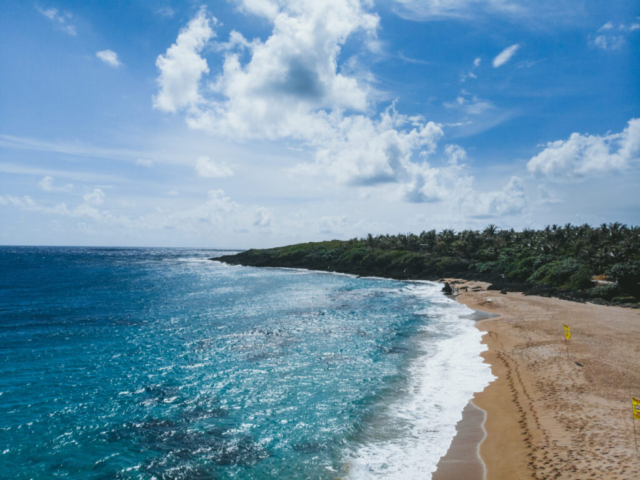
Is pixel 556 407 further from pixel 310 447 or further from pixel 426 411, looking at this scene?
pixel 310 447


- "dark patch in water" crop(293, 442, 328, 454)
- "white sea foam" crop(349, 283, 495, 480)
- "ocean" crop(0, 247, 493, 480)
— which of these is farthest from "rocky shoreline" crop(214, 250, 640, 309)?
"dark patch in water" crop(293, 442, 328, 454)

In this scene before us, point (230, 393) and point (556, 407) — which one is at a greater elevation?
point (556, 407)

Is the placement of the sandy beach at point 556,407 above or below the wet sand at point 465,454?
above

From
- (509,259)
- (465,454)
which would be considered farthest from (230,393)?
(509,259)

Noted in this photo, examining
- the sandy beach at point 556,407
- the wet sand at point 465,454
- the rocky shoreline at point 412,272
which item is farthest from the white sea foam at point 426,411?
the rocky shoreline at point 412,272

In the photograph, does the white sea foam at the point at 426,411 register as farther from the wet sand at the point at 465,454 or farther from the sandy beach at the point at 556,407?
the sandy beach at the point at 556,407
